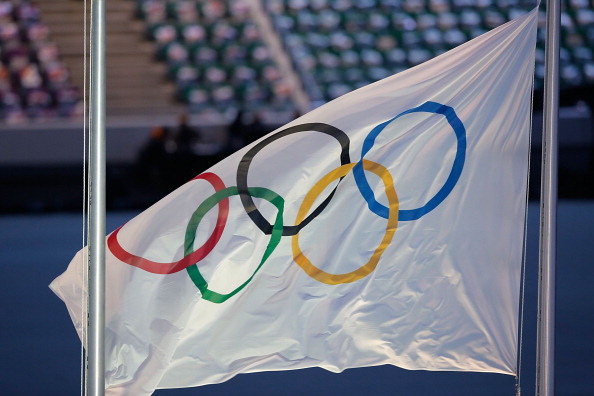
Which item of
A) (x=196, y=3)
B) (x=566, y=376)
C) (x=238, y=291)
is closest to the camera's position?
(x=238, y=291)

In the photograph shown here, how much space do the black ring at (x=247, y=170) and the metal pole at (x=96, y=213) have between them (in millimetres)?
497

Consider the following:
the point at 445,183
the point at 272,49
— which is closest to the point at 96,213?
the point at 445,183

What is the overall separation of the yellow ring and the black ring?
0.02 meters

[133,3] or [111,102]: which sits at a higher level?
[133,3]

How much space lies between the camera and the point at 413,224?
3211 mm

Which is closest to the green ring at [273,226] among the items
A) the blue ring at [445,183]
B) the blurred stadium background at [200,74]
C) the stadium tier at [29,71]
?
the blue ring at [445,183]

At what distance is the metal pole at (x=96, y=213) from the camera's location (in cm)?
294

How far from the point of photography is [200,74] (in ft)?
52.8

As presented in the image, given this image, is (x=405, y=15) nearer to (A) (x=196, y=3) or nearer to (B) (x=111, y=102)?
(A) (x=196, y=3)

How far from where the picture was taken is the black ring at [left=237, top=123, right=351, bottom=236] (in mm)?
3213

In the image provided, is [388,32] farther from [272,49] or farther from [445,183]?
[445,183]

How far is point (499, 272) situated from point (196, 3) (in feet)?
47.1

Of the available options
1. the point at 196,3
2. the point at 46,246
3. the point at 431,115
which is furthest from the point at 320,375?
the point at 196,3

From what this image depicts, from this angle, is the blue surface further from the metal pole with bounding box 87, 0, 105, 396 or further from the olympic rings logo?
the metal pole with bounding box 87, 0, 105, 396
